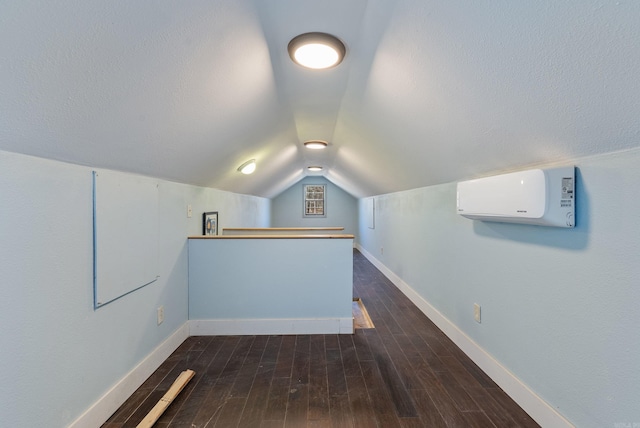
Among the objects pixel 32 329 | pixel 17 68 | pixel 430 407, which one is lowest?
pixel 430 407

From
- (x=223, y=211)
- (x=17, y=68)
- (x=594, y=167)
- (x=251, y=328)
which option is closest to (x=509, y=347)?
(x=594, y=167)

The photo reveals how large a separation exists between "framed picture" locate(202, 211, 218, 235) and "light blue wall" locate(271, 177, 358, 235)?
199 inches

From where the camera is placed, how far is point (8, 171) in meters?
1.11

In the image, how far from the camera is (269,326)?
2717 mm

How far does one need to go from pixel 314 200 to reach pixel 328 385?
6.88m

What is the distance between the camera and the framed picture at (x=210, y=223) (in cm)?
313

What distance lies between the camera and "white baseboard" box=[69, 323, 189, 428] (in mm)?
1506

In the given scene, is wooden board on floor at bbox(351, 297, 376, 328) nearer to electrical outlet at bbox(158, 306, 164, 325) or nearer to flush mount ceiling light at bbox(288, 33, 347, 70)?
electrical outlet at bbox(158, 306, 164, 325)

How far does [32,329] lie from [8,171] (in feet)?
2.18

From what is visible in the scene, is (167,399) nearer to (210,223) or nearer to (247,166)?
(210,223)

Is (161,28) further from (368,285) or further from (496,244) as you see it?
(368,285)

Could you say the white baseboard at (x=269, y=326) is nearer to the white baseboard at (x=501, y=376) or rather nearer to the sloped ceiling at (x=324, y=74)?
A: the white baseboard at (x=501, y=376)

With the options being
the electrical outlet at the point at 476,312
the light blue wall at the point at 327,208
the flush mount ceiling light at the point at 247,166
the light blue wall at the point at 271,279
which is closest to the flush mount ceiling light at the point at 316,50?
the light blue wall at the point at 271,279

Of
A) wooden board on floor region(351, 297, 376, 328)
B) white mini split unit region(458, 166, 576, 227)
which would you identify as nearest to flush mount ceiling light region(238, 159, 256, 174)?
wooden board on floor region(351, 297, 376, 328)
